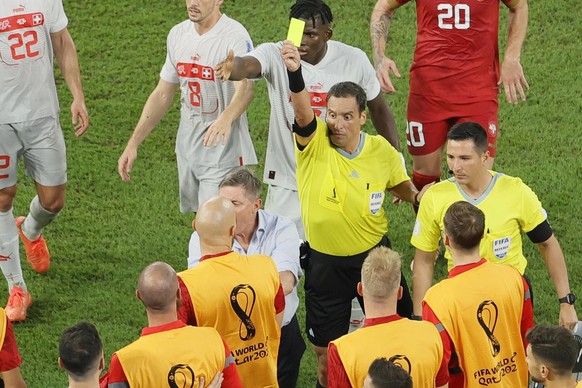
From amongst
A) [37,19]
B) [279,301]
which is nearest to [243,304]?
[279,301]

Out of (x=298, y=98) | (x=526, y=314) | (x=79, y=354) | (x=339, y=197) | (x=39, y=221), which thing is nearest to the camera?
(x=79, y=354)

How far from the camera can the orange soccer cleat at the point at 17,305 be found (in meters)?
7.51

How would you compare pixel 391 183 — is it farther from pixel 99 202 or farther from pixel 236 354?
pixel 99 202

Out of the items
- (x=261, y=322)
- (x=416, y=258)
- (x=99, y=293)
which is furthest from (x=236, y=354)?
(x=99, y=293)

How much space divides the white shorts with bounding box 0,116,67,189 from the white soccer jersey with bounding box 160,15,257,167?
84 centimetres

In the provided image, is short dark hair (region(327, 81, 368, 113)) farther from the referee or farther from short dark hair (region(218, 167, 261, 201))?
short dark hair (region(218, 167, 261, 201))

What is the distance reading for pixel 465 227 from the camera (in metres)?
5.04

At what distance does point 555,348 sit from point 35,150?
4143mm

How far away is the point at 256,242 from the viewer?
5727 mm

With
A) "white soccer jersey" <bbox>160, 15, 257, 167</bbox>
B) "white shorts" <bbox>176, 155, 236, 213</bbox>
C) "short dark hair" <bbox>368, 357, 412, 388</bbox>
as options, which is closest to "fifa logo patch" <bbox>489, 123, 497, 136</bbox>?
"white soccer jersey" <bbox>160, 15, 257, 167</bbox>

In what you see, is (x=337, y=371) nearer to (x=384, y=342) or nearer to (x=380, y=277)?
(x=384, y=342)

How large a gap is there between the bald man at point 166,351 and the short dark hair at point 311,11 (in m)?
2.60

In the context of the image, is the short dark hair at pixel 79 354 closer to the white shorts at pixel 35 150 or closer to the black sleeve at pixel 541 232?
the black sleeve at pixel 541 232

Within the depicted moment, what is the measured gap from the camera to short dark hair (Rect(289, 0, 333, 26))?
265 inches
